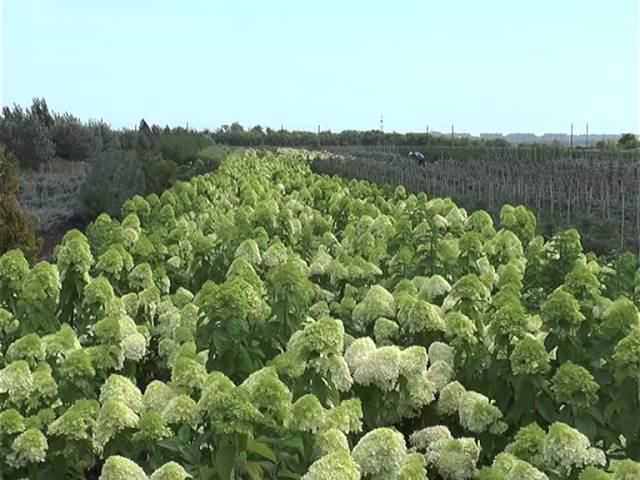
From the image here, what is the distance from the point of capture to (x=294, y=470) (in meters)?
2.69

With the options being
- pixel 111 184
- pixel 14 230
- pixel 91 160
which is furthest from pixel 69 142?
pixel 14 230

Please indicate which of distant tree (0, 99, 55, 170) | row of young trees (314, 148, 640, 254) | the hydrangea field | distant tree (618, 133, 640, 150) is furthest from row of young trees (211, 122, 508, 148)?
the hydrangea field

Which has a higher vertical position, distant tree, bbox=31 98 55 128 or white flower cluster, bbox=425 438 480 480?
distant tree, bbox=31 98 55 128

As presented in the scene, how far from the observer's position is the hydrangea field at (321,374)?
105 inches

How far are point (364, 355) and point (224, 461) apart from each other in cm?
99

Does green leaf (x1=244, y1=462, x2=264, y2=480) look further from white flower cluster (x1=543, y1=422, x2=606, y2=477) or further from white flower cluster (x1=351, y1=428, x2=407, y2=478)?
white flower cluster (x1=543, y1=422, x2=606, y2=477)

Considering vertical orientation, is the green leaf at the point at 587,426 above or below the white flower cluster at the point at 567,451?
below

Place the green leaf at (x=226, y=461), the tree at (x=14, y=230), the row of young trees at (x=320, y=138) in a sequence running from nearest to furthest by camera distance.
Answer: the green leaf at (x=226, y=461) → the tree at (x=14, y=230) → the row of young trees at (x=320, y=138)

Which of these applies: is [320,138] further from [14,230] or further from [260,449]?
[260,449]

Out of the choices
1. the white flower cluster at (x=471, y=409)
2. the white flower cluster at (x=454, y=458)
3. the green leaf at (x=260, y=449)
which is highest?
the green leaf at (x=260, y=449)

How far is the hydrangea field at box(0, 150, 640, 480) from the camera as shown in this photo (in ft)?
8.76

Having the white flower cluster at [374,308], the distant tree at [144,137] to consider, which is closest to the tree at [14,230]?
the white flower cluster at [374,308]

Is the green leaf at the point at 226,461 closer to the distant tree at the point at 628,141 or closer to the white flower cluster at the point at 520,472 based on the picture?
the white flower cluster at the point at 520,472

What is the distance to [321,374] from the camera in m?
3.11
